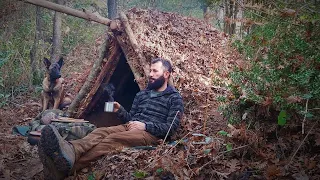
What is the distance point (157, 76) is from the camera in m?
5.30

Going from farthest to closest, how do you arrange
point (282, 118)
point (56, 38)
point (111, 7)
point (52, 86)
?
1. point (111, 7)
2. point (56, 38)
3. point (52, 86)
4. point (282, 118)

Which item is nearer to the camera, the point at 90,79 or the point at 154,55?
the point at 154,55

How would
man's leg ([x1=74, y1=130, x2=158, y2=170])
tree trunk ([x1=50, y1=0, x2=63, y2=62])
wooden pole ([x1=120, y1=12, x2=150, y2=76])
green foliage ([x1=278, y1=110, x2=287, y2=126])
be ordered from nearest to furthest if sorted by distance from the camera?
green foliage ([x1=278, y1=110, x2=287, y2=126]), man's leg ([x1=74, y1=130, x2=158, y2=170]), wooden pole ([x1=120, y1=12, x2=150, y2=76]), tree trunk ([x1=50, y1=0, x2=63, y2=62])

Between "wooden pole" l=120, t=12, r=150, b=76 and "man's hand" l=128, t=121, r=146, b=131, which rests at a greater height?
"wooden pole" l=120, t=12, r=150, b=76

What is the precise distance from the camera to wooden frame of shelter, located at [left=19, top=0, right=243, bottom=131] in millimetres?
5812

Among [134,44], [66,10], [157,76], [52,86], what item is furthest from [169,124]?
[52,86]

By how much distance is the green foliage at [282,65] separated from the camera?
2.93 metres

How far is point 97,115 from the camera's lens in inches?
297

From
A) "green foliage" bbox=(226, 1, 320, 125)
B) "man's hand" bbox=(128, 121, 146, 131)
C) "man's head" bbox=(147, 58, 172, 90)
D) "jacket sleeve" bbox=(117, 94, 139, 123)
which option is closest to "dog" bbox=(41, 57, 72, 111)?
"jacket sleeve" bbox=(117, 94, 139, 123)

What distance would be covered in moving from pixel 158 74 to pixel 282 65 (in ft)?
8.06

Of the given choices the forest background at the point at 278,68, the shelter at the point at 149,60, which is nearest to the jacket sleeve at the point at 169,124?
the shelter at the point at 149,60

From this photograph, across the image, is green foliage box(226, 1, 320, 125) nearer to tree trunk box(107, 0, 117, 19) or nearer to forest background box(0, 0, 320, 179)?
forest background box(0, 0, 320, 179)

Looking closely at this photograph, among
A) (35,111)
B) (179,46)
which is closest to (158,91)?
(179,46)

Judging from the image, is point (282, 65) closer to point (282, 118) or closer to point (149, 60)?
point (282, 118)
